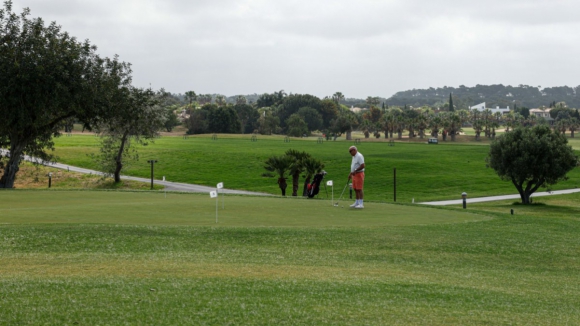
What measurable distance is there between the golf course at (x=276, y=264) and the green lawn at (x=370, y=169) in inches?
1761

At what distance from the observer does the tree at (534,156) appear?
59281mm

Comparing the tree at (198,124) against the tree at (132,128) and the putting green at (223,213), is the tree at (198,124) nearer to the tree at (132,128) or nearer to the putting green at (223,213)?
the tree at (132,128)

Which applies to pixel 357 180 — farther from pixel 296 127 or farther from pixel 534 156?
pixel 296 127

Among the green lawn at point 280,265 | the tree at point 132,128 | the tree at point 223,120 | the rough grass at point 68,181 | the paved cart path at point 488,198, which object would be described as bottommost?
the paved cart path at point 488,198

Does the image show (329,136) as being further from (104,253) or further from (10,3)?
(104,253)

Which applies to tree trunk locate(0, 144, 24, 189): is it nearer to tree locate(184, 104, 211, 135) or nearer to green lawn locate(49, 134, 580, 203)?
green lawn locate(49, 134, 580, 203)

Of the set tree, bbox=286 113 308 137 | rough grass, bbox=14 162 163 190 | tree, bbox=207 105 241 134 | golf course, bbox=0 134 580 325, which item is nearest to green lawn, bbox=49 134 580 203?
rough grass, bbox=14 162 163 190

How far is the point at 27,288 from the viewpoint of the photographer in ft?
34.2

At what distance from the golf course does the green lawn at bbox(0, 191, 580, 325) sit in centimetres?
3

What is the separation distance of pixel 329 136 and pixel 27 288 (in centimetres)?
18275

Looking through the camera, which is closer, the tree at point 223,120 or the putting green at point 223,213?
the putting green at point 223,213

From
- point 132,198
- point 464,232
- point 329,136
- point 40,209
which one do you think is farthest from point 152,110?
point 329,136

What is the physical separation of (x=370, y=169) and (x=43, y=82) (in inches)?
2379

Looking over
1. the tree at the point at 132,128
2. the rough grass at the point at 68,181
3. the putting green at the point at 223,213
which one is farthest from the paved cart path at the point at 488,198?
the putting green at the point at 223,213
